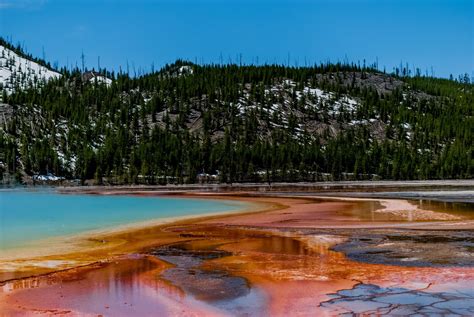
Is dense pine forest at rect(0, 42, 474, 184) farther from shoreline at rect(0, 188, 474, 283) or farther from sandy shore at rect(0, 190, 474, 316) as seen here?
sandy shore at rect(0, 190, 474, 316)

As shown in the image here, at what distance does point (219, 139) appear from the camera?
168 metres

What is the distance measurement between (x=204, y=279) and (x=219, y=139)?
14953cm

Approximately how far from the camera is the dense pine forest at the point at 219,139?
13812 centimetres

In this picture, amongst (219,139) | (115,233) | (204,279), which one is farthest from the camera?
(219,139)

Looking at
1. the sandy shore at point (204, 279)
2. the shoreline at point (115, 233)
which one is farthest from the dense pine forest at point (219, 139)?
the sandy shore at point (204, 279)

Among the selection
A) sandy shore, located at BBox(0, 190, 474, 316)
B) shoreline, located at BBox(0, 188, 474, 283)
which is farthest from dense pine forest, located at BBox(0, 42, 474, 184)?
sandy shore, located at BBox(0, 190, 474, 316)

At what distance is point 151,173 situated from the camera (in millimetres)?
135750

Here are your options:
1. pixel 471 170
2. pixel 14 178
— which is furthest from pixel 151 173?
pixel 471 170

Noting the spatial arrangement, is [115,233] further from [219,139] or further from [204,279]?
[219,139]

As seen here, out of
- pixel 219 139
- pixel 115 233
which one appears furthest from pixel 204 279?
pixel 219 139

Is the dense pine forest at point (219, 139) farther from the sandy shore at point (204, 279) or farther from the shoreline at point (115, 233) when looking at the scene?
the sandy shore at point (204, 279)

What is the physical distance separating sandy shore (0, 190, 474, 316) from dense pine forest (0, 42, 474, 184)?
101 m

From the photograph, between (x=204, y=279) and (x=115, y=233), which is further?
(x=115, y=233)

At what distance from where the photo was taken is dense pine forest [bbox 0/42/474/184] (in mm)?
138125
